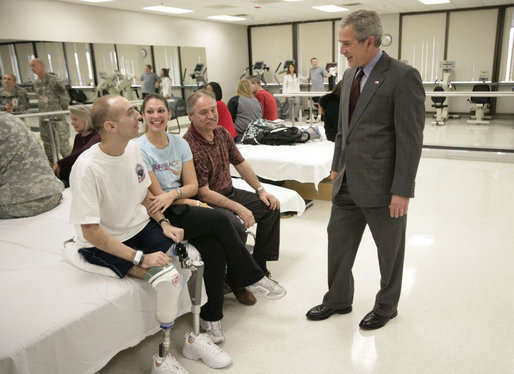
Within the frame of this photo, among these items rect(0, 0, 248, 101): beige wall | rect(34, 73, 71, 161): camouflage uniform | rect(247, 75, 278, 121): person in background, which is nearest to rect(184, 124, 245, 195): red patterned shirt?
rect(247, 75, 278, 121): person in background

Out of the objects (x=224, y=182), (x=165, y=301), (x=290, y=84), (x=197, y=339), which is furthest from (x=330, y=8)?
(x=165, y=301)

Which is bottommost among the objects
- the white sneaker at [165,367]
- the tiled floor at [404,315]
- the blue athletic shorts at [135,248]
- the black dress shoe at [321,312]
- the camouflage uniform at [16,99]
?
the tiled floor at [404,315]

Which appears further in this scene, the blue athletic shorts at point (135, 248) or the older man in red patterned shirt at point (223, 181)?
the older man in red patterned shirt at point (223, 181)

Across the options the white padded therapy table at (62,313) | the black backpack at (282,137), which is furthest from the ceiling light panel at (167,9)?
the white padded therapy table at (62,313)

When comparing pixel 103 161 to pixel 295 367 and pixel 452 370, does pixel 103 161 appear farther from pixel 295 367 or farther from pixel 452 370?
pixel 452 370

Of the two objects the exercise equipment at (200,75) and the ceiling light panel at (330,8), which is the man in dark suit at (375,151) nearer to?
the ceiling light panel at (330,8)

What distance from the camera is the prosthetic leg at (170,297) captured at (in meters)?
1.71

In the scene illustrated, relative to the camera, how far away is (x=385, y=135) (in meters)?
1.86

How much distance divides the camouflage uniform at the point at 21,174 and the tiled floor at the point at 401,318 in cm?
117

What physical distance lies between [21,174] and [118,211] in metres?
1.05

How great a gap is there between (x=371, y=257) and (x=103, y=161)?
2.04 meters

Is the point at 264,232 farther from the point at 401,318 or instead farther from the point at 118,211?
the point at 118,211

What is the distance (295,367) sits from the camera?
1927mm

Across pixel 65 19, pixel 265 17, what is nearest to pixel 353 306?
pixel 65 19
